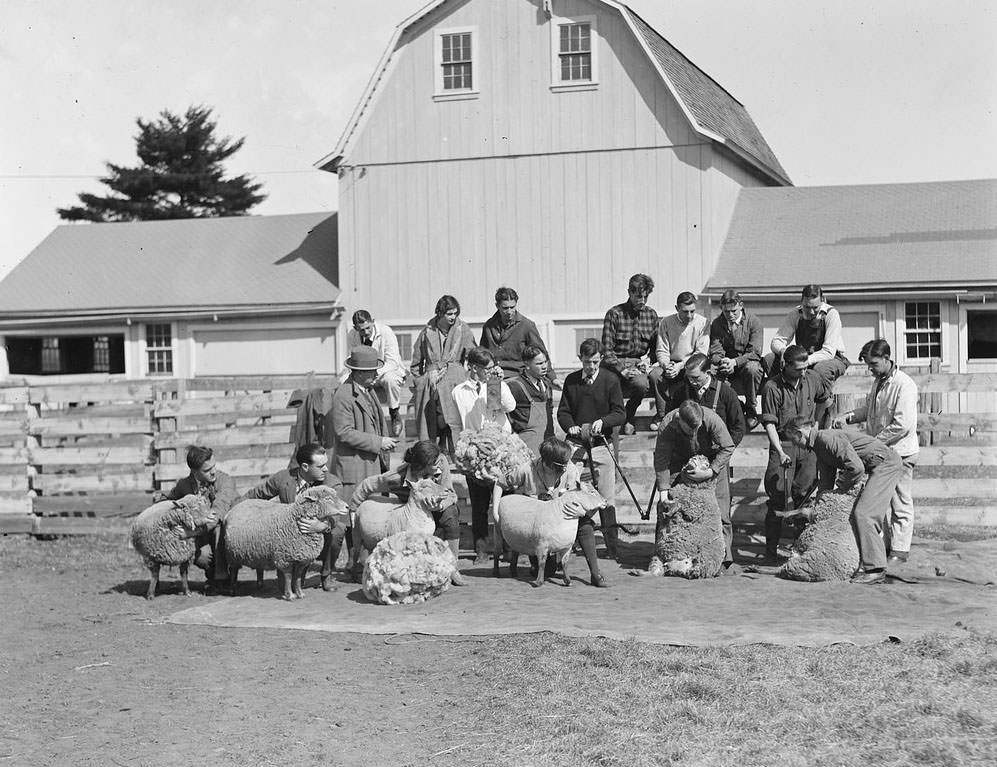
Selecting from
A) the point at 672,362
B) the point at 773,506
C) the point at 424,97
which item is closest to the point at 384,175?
the point at 424,97

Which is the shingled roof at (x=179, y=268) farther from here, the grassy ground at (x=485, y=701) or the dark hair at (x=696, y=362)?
the grassy ground at (x=485, y=701)

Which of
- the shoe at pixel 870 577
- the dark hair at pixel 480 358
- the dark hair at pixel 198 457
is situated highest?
the dark hair at pixel 480 358

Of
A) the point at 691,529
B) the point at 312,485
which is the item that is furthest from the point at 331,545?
the point at 691,529

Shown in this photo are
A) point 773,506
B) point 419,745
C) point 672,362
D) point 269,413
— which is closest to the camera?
point 419,745

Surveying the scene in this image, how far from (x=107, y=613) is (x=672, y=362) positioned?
19.5ft

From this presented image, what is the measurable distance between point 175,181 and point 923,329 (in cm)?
3961

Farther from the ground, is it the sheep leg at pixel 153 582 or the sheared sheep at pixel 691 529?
the sheared sheep at pixel 691 529

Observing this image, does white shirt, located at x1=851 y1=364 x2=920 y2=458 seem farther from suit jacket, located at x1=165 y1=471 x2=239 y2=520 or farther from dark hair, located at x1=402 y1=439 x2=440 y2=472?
suit jacket, located at x1=165 y1=471 x2=239 y2=520

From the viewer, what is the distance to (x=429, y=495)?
9.56 metres

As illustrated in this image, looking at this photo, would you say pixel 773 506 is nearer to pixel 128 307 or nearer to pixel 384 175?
pixel 384 175

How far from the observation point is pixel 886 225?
951 inches

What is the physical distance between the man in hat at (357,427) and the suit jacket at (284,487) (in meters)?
0.16

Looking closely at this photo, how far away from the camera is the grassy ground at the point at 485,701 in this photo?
5.91 meters

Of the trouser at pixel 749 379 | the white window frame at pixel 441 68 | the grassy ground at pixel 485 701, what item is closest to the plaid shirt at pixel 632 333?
the trouser at pixel 749 379
